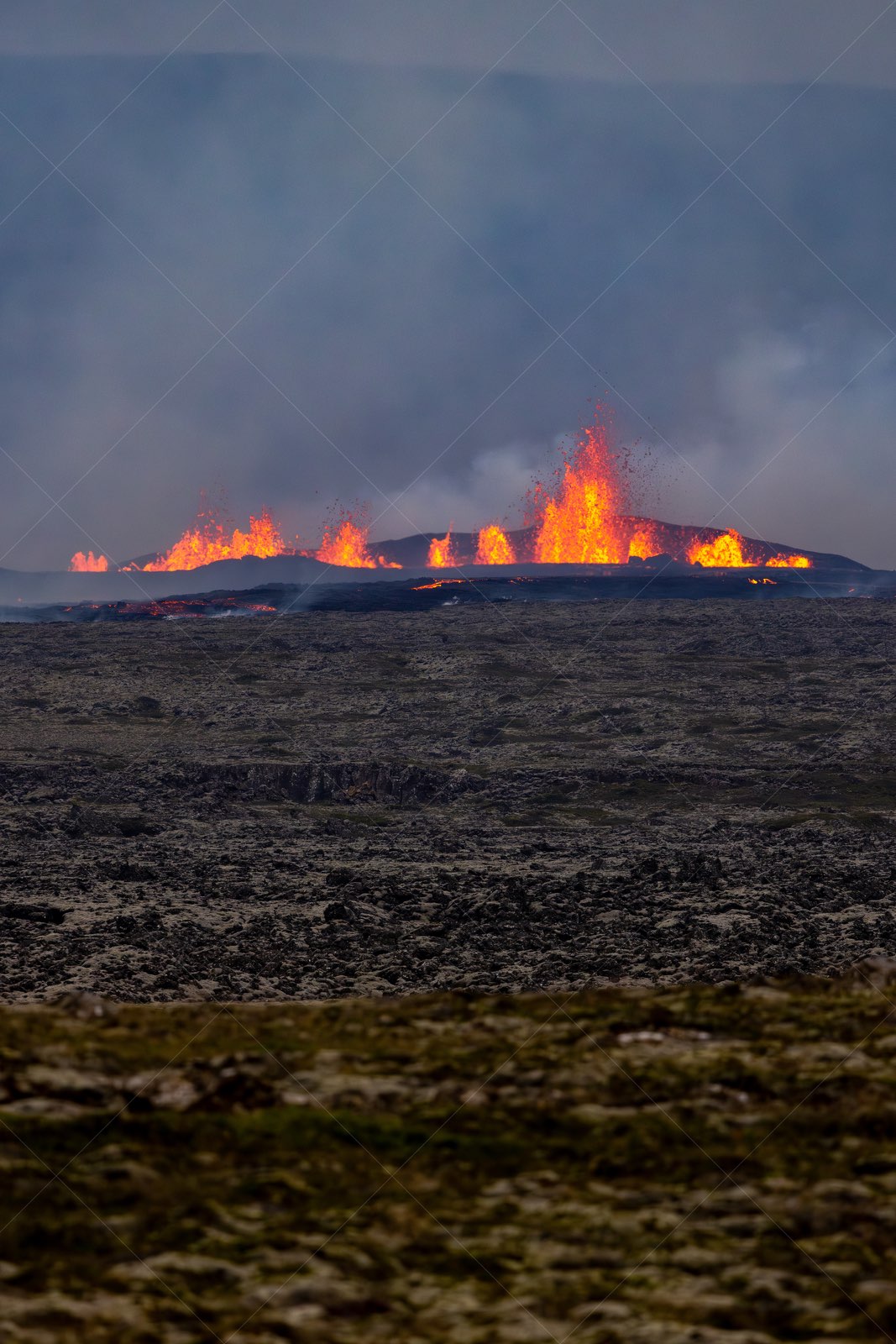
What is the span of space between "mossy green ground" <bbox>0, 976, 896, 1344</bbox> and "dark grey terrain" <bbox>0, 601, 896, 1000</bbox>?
3054 mm

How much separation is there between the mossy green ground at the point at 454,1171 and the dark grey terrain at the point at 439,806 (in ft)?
10.0

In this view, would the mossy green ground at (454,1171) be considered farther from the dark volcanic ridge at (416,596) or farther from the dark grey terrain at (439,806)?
the dark volcanic ridge at (416,596)

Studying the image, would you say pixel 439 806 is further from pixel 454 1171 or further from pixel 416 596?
pixel 416 596

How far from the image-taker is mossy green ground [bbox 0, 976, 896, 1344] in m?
4.73

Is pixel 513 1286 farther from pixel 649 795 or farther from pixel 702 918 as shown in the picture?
pixel 649 795

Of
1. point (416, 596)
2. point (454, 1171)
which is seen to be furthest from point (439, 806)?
point (416, 596)

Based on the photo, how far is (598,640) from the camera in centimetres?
4219

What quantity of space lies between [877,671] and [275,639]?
21058mm

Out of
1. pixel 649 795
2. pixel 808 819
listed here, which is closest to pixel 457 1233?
pixel 808 819

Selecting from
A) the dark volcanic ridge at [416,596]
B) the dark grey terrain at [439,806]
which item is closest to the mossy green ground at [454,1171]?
the dark grey terrain at [439,806]

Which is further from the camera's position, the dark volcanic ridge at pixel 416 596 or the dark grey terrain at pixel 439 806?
the dark volcanic ridge at pixel 416 596

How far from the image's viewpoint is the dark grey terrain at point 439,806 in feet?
37.6

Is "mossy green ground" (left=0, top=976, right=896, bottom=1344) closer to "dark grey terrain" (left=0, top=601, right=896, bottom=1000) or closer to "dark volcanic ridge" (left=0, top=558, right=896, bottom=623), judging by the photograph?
"dark grey terrain" (left=0, top=601, right=896, bottom=1000)

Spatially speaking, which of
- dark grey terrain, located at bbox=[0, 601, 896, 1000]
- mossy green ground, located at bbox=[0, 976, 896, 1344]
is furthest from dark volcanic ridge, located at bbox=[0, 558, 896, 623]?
mossy green ground, located at bbox=[0, 976, 896, 1344]
